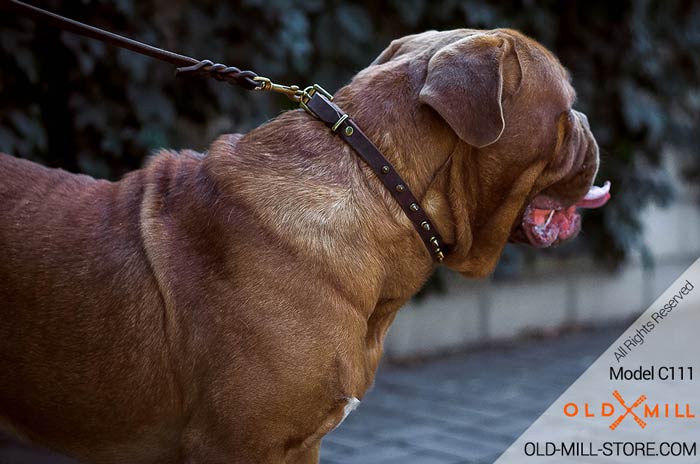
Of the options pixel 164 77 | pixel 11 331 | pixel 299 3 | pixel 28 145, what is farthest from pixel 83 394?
pixel 299 3

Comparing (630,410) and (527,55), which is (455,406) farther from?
(527,55)

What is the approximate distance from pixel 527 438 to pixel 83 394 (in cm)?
275

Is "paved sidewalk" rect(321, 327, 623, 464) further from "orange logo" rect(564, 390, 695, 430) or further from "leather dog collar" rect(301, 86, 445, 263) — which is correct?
"leather dog collar" rect(301, 86, 445, 263)

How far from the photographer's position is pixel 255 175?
260 cm

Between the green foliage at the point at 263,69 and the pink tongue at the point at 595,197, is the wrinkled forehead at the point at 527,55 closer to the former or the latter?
the pink tongue at the point at 595,197

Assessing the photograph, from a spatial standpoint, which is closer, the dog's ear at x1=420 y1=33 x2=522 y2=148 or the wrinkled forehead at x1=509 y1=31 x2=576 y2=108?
the dog's ear at x1=420 y1=33 x2=522 y2=148

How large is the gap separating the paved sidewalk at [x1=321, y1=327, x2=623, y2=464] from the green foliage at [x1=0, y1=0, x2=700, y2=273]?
0.79m

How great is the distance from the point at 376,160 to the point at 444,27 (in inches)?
143

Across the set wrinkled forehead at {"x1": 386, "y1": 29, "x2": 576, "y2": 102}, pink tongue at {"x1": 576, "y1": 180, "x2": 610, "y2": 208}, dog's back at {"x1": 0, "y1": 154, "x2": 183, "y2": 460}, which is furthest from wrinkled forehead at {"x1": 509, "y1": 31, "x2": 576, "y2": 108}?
dog's back at {"x1": 0, "y1": 154, "x2": 183, "y2": 460}

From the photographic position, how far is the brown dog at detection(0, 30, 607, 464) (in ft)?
7.91

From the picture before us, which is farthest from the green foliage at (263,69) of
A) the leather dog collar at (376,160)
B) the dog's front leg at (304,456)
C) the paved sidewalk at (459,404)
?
the dog's front leg at (304,456)

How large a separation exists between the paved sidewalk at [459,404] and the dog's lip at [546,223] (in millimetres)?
1579

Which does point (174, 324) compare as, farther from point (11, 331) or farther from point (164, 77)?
point (164, 77)

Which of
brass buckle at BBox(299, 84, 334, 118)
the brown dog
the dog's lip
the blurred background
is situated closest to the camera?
the brown dog
